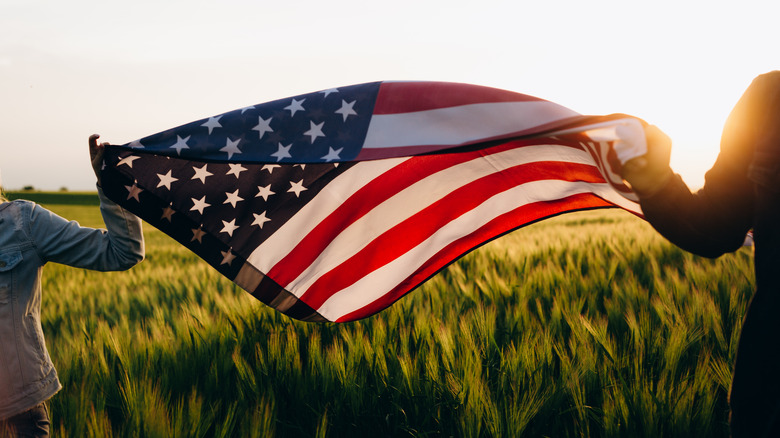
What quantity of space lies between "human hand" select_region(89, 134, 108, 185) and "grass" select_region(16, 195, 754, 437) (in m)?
0.97

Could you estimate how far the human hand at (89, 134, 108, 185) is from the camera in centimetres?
188

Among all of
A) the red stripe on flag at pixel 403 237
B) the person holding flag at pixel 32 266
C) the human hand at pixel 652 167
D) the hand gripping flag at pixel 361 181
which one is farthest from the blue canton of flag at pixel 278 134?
the human hand at pixel 652 167

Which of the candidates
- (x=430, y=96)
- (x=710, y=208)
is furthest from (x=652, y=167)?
(x=430, y=96)

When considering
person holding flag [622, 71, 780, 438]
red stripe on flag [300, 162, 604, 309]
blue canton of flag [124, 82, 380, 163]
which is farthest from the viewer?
red stripe on flag [300, 162, 604, 309]

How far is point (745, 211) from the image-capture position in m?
1.39

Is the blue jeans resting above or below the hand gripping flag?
below

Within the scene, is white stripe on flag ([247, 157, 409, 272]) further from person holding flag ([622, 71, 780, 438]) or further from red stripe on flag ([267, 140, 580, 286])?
person holding flag ([622, 71, 780, 438])

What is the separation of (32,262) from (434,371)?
5.71 feet

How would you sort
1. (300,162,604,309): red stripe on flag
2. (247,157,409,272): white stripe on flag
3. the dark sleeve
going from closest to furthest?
1. the dark sleeve
2. (247,157,409,272): white stripe on flag
3. (300,162,604,309): red stripe on flag

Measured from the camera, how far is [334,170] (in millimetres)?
2271

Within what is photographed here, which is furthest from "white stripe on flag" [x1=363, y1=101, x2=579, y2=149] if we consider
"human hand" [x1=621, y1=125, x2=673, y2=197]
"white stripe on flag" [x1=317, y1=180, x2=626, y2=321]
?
"white stripe on flag" [x1=317, y1=180, x2=626, y2=321]

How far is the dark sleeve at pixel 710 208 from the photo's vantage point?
1350 mm

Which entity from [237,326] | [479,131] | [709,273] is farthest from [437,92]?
[709,273]

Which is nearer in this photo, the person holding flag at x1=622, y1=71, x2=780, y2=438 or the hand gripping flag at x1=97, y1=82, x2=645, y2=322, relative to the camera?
the person holding flag at x1=622, y1=71, x2=780, y2=438
